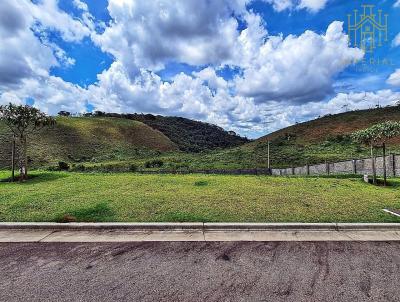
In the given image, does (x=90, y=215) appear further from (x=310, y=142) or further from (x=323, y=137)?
(x=323, y=137)

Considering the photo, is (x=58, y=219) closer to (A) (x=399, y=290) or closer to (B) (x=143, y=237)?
(B) (x=143, y=237)

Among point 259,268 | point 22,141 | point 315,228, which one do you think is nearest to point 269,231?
point 315,228

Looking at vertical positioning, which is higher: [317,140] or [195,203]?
[317,140]

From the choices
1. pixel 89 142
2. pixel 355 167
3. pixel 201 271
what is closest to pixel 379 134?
pixel 355 167

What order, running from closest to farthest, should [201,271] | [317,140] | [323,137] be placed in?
1. [201,271]
2. [317,140]
3. [323,137]

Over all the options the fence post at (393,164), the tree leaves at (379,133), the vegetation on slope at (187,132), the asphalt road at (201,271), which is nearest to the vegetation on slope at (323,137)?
the fence post at (393,164)

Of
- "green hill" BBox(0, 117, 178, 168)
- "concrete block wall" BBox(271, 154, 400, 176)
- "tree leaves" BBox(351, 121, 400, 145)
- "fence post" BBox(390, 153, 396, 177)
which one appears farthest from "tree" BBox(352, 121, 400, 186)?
"green hill" BBox(0, 117, 178, 168)

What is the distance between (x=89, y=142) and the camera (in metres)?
71.4

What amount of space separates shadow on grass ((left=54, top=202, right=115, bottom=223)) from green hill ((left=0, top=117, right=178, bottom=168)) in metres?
43.5

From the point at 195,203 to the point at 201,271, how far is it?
5.21 metres

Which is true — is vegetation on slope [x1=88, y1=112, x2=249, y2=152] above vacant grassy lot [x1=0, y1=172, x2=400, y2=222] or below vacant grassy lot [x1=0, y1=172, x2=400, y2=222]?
above

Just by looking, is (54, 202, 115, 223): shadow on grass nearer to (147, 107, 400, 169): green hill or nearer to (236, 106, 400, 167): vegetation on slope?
(147, 107, 400, 169): green hill

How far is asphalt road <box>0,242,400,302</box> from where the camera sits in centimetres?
468

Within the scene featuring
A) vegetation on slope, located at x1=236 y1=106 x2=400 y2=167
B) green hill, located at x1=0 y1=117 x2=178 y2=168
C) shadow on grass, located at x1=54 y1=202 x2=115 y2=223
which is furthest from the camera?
green hill, located at x1=0 y1=117 x2=178 y2=168
